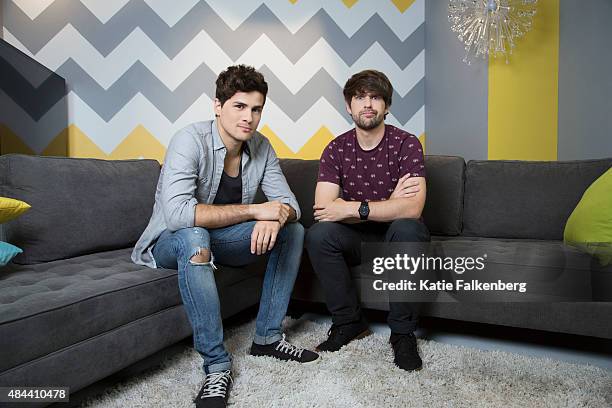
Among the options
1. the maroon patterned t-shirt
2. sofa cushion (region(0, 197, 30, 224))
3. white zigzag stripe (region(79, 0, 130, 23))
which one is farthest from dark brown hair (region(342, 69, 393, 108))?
white zigzag stripe (region(79, 0, 130, 23))

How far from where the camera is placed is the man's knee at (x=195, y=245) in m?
1.56

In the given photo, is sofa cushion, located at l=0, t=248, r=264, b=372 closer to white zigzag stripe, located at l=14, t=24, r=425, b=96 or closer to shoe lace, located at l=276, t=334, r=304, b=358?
shoe lace, located at l=276, t=334, r=304, b=358

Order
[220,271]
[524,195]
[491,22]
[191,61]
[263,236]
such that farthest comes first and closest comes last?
[191,61] → [491,22] → [524,195] → [220,271] → [263,236]

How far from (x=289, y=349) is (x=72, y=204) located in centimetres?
106

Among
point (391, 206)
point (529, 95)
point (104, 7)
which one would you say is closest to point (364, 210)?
point (391, 206)

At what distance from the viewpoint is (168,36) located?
3305 mm

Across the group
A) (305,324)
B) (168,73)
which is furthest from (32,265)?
(168,73)

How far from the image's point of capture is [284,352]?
1.78 m

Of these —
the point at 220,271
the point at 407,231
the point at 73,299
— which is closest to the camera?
the point at 73,299

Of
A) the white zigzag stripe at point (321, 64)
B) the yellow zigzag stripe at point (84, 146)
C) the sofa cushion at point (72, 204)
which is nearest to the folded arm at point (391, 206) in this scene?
the sofa cushion at point (72, 204)

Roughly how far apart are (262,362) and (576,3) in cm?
266

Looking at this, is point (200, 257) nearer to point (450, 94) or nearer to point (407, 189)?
point (407, 189)

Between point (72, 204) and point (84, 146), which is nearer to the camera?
point (72, 204)

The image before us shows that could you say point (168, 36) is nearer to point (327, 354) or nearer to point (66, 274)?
point (66, 274)
